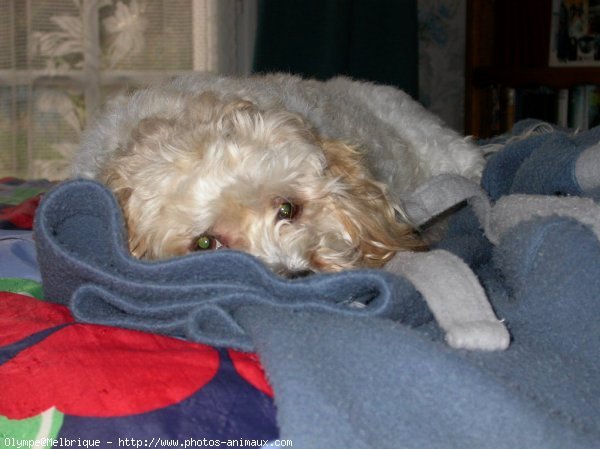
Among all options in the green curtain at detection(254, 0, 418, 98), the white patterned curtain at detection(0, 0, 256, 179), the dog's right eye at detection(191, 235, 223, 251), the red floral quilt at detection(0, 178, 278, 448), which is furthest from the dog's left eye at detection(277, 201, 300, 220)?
the green curtain at detection(254, 0, 418, 98)

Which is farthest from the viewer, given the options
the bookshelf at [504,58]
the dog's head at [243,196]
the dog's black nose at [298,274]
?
the bookshelf at [504,58]

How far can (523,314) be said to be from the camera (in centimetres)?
100

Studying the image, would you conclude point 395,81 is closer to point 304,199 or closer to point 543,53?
point 543,53

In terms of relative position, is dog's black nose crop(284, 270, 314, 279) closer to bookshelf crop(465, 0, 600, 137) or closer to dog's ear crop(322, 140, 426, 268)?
dog's ear crop(322, 140, 426, 268)

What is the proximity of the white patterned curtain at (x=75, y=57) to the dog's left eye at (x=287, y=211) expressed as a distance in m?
2.56

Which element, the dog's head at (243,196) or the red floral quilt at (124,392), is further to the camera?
the dog's head at (243,196)

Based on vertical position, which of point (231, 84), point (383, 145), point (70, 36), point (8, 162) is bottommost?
point (8, 162)

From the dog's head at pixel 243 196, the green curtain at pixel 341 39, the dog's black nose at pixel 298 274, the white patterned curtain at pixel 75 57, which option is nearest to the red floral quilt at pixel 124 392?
the dog's black nose at pixel 298 274

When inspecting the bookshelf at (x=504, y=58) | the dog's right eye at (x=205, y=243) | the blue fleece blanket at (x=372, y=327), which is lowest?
the dog's right eye at (x=205, y=243)

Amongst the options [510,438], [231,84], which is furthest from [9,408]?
[231,84]

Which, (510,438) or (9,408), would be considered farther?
(9,408)

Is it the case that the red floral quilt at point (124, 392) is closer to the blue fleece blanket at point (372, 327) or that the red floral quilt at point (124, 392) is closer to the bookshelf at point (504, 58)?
the blue fleece blanket at point (372, 327)

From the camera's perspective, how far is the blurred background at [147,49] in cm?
402

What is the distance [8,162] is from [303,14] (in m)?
1.98
